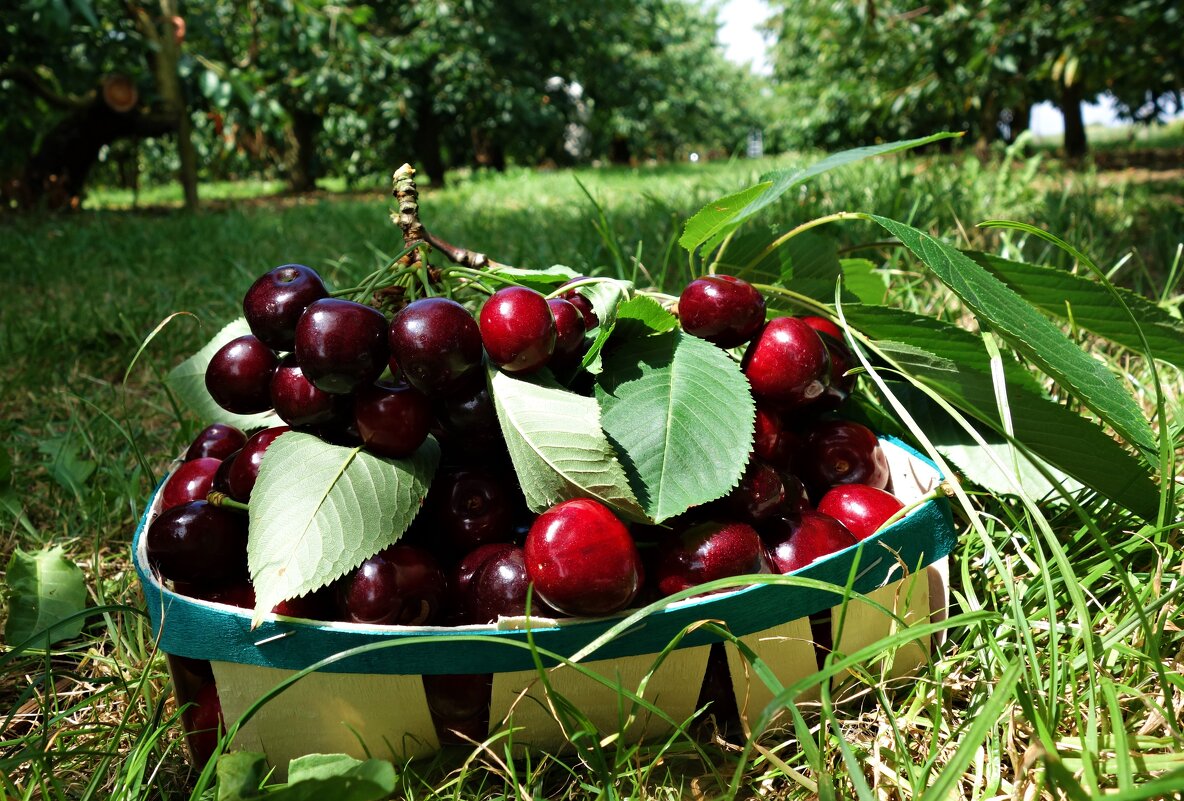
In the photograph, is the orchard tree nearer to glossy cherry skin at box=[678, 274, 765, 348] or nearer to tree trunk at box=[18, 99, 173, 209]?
tree trunk at box=[18, 99, 173, 209]

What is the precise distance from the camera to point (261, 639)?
0.76m

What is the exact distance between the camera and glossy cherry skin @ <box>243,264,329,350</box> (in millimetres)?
954

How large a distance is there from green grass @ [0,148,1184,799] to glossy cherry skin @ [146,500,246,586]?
0.12 m

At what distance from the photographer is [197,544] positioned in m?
0.86

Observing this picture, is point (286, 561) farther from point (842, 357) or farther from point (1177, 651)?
point (1177, 651)

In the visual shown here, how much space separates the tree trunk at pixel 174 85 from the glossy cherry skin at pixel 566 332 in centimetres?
571

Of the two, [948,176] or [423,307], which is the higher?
[423,307]

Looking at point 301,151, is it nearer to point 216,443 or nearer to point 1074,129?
point 1074,129

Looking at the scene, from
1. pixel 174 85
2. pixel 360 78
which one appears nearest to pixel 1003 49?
pixel 174 85

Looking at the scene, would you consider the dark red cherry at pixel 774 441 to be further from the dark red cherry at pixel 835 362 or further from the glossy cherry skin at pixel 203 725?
the glossy cherry skin at pixel 203 725

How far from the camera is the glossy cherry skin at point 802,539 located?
88 cm

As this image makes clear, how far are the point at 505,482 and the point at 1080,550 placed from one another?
711 mm

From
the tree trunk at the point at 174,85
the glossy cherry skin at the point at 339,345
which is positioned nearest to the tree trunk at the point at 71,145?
the tree trunk at the point at 174,85

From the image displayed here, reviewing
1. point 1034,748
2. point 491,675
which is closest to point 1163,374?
point 1034,748
